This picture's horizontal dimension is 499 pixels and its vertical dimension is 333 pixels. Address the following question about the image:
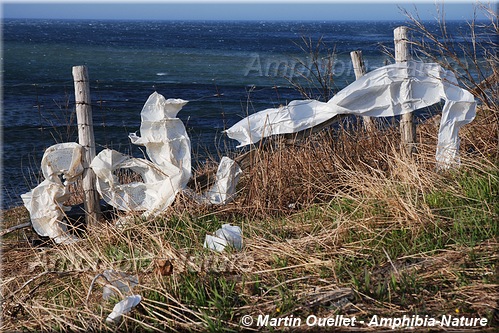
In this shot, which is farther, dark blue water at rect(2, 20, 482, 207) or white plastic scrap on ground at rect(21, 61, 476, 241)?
dark blue water at rect(2, 20, 482, 207)

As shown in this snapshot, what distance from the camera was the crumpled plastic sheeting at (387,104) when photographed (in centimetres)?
688

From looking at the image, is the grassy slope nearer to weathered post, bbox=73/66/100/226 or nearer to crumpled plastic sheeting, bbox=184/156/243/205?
crumpled plastic sheeting, bbox=184/156/243/205

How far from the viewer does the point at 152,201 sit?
6.73 meters

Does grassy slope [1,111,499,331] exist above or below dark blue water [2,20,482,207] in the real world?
above

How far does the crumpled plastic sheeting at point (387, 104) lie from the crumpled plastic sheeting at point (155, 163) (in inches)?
21.7

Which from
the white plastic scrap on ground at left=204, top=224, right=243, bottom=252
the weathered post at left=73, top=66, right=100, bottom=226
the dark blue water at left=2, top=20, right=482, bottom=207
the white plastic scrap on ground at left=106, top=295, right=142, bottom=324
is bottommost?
the dark blue water at left=2, top=20, right=482, bottom=207

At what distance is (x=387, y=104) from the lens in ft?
23.0

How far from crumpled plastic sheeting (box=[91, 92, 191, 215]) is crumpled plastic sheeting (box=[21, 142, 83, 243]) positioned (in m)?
0.25

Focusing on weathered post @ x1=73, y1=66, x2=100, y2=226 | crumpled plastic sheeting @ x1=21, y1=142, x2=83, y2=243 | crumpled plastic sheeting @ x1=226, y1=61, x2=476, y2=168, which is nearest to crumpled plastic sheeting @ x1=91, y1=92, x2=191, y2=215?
weathered post @ x1=73, y1=66, x2=100, y2=226

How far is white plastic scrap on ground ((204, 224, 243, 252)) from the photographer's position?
524 cm

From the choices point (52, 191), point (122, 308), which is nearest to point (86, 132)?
point (52, 191)

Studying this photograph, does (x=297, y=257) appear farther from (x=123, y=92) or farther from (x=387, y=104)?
(x=123, y=92)

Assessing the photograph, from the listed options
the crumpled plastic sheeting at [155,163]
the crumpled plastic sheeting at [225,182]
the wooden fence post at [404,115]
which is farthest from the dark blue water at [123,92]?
the crumpled plastic sheeting at [225,182]

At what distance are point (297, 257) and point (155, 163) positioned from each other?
2.48 metres
